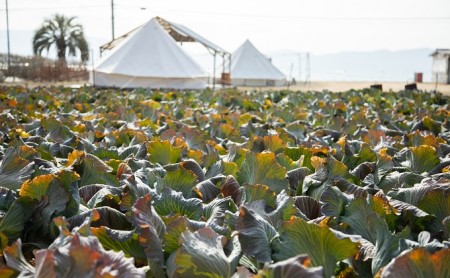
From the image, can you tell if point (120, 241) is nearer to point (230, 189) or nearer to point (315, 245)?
point (315, 245)

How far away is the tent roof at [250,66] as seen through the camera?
42812 mm

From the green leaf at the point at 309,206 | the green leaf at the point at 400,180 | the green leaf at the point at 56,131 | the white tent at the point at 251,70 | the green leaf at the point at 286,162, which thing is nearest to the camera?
the green leaf at the point at 309,206

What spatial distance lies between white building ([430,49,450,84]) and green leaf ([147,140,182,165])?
59598 mm

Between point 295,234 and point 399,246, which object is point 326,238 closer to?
point 295,234

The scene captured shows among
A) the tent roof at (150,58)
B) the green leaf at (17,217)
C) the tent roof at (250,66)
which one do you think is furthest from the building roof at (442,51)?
the green leaf at (17,217)

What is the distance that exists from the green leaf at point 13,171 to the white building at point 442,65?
198 ft

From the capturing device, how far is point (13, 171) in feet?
6.91

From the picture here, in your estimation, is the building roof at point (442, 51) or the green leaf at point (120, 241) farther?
the building roof at point (442, 51)

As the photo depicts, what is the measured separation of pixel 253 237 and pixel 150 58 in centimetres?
2699

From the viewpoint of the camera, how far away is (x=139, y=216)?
4.64 ft

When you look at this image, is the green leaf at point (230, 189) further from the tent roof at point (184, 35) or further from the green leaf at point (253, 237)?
the tent roof at point (184, 35)

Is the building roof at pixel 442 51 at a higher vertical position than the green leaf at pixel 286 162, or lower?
higher

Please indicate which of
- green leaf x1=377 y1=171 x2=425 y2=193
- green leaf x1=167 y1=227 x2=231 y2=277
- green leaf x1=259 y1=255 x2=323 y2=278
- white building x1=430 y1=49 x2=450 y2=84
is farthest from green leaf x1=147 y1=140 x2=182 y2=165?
white building x1=430 y1=49 x2=450 y2=84

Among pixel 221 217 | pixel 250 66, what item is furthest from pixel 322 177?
pixel 250 66
